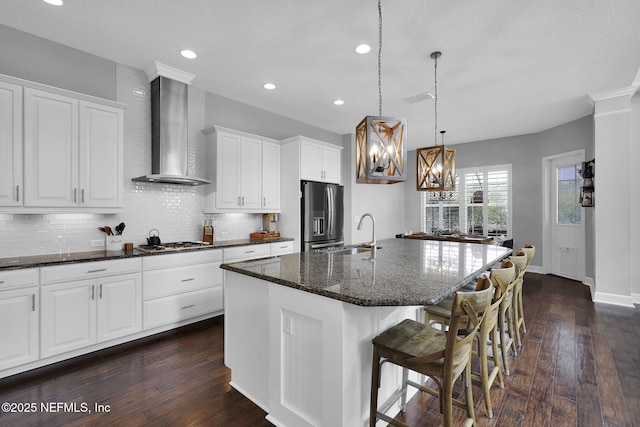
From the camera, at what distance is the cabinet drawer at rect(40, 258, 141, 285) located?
246cm

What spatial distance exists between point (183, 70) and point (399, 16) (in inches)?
95.3

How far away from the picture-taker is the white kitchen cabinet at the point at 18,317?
2.27 meters

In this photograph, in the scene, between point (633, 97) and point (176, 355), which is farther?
point (633, 97)

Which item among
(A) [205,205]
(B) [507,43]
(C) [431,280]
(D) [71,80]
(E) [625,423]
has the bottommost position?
(E) [625,423]

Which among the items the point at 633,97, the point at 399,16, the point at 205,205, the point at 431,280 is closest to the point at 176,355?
the point at 205,205

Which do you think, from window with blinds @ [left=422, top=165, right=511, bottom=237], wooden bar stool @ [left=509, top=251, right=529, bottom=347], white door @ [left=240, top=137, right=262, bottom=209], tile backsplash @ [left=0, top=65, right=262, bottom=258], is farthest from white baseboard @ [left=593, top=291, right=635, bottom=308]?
tile backsplash @ [left=0, top=65, right=262, bottom=258]

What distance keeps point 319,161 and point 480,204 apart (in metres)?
4.41

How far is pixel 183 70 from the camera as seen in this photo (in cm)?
345

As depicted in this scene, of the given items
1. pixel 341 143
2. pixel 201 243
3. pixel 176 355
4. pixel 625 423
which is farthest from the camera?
pixel 341 143

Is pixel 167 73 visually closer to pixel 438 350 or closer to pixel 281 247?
pixel 281 247

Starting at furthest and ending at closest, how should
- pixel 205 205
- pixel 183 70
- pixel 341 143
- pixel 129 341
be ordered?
pixel 341 143 < pixel 205 205 < pixel 183 70 < pixel 129 341

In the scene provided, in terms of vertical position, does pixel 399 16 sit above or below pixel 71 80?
above

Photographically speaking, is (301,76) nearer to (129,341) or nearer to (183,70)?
(183,70)

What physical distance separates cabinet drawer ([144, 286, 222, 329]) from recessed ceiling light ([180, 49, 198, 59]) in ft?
8.29
